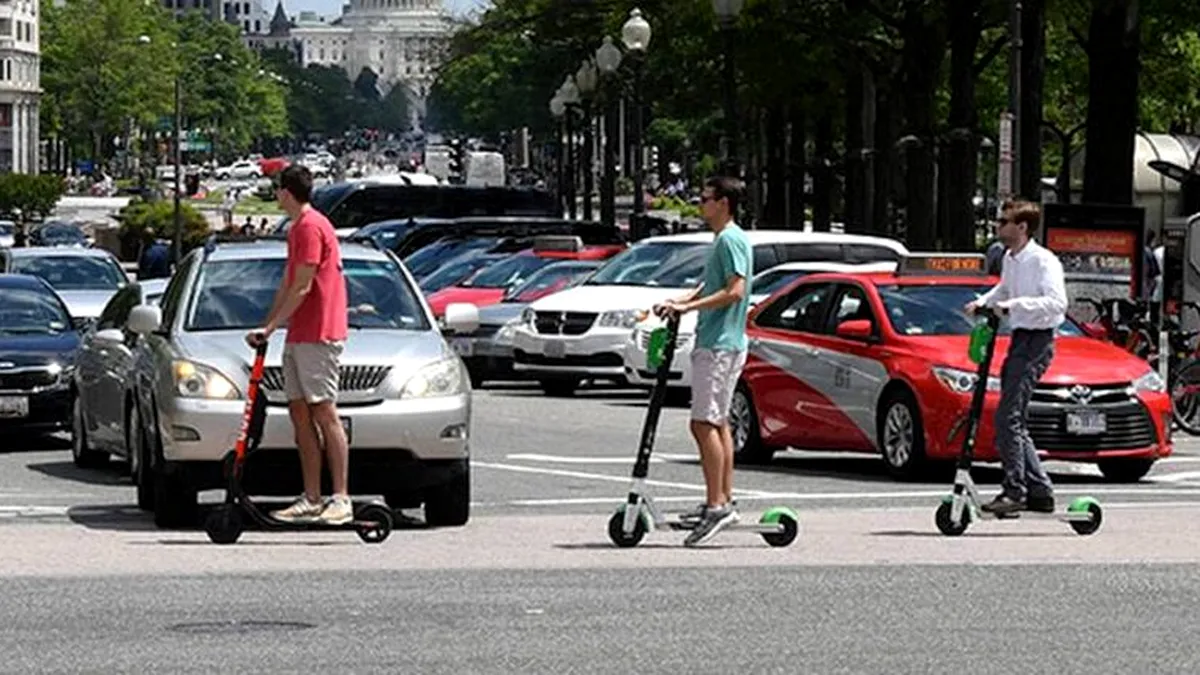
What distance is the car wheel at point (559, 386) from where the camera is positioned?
34781 mm

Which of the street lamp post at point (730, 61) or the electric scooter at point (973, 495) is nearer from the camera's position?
the electric scooter at point (973, 495)

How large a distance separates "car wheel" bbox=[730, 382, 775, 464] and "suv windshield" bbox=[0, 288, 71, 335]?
21.9 ft

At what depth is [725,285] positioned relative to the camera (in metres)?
16.0

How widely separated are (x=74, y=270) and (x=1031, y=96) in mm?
15689

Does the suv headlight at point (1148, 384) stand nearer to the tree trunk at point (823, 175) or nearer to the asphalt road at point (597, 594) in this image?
the asphalt road at point (597, 594)

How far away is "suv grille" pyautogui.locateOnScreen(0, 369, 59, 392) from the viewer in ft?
85.6

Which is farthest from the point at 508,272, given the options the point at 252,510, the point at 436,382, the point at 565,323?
the point at 252,510

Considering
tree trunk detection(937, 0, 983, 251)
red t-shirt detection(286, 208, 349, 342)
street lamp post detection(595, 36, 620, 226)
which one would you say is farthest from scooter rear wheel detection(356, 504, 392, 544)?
street lamp post detection(595, 36, 620, 226)

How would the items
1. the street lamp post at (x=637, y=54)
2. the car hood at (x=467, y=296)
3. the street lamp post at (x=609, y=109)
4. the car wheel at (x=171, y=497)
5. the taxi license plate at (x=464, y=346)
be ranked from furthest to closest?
1. the street lamp post at (x=609, y=109)
2. the street lamp post at (x=637, y=54)
3. the car hood at (x=467, y=296)
4. the taxi license plate at (x=464, y=346)
5. the car wheel at (x=171, y=497)

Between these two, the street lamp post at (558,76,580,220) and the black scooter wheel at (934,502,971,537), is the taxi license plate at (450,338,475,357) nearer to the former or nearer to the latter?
the black scooter wheel at (934,502,971,537)

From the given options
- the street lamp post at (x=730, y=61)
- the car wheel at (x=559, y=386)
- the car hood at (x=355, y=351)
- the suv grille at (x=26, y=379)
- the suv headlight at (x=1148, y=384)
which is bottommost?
the car wheel at (x=559, y=386)

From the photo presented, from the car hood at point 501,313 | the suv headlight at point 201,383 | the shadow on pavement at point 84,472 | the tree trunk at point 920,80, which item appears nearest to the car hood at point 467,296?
the car hood at point 501,313

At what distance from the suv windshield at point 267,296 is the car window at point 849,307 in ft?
17.6

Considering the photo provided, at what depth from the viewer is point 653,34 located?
2351 inches
